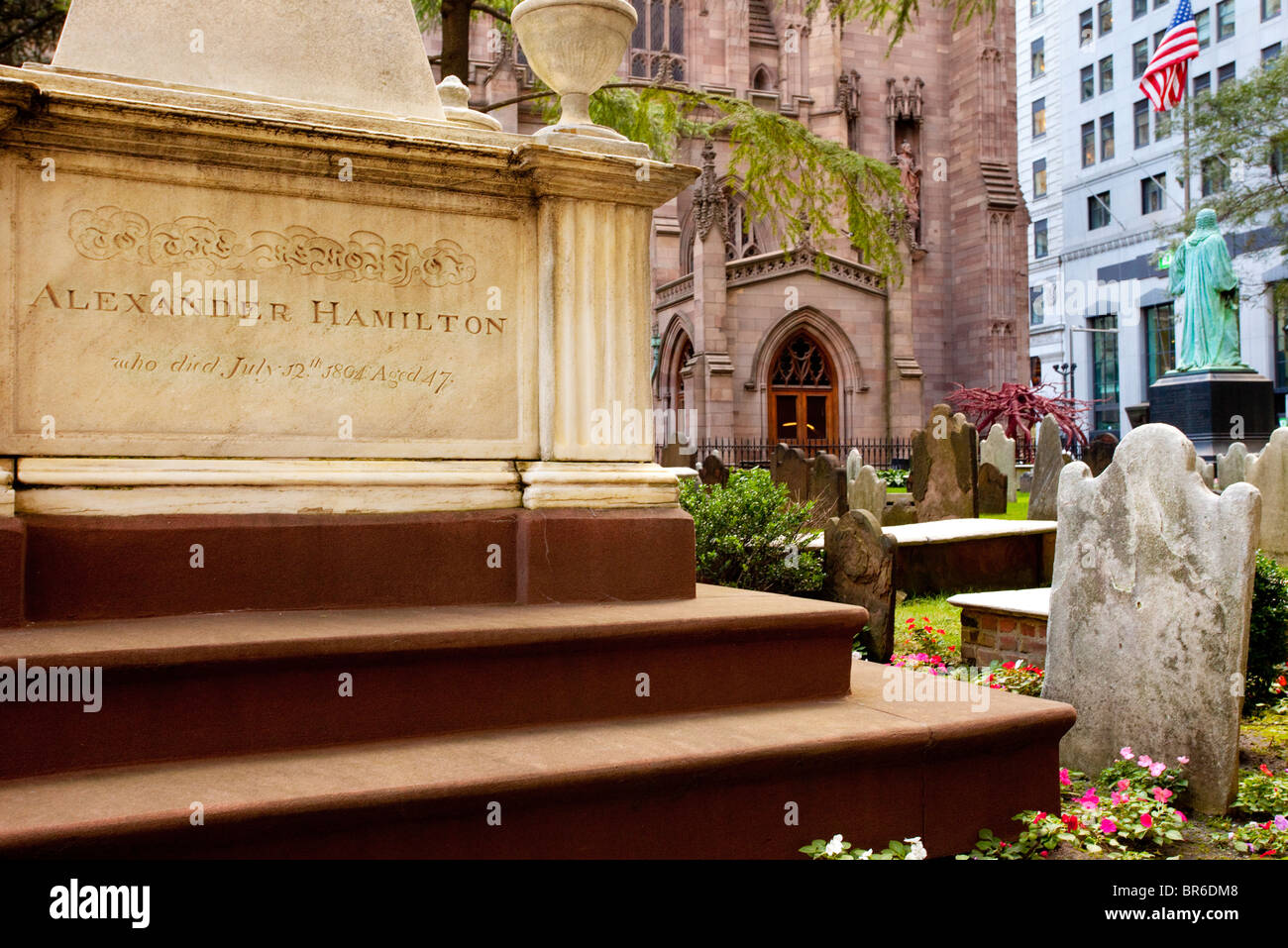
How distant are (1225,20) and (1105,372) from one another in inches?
667

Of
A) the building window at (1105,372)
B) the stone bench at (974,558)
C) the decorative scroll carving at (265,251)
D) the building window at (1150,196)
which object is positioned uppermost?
the building window at (1150,196)

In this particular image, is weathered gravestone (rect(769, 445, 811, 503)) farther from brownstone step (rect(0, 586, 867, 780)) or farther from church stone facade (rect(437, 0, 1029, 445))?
church stone facade (rect(437, 0, 1029, 445))

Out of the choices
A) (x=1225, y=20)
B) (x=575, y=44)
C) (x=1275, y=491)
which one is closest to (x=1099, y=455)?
(x=1275, y=491)

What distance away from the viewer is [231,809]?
2.79m

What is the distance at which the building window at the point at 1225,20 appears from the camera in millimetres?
47656

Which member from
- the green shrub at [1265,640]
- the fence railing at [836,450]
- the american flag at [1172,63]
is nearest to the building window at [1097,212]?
the american flag at [1172,63]

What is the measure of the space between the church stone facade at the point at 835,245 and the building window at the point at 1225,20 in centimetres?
1882

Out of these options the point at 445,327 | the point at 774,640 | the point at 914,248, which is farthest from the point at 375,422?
the point at 914,248

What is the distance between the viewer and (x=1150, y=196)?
2077 inches

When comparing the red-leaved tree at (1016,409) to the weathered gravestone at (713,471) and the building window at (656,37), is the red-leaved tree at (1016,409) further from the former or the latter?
the weathered gravestone at (713,471)

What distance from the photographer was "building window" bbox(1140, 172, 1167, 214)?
52.0 meters

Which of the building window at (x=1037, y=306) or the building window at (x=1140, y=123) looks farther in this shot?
the building window at (x=1037, y=306)
